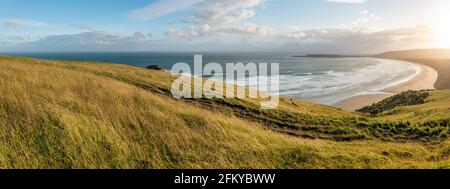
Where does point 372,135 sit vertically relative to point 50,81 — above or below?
below

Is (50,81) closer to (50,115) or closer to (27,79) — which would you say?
(27,79)
